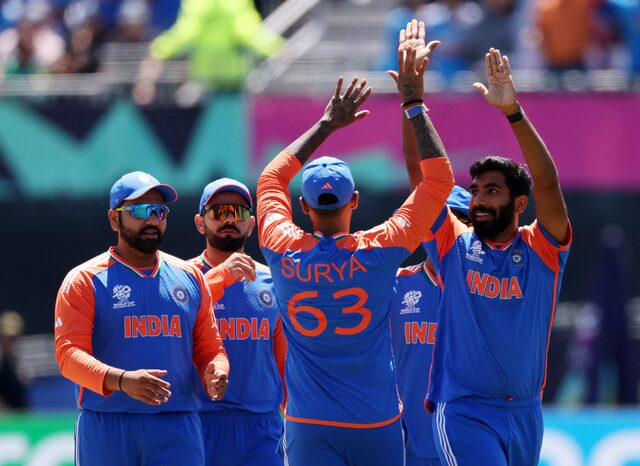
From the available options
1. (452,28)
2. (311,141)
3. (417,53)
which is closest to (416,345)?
(311,141)

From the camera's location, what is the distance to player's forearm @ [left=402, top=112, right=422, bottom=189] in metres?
7.01

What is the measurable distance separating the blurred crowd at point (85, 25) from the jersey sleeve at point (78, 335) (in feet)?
26.8

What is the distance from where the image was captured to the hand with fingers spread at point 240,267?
7.36 m

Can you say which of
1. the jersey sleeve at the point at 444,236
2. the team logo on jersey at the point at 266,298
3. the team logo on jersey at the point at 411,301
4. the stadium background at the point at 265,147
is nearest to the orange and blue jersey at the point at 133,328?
the team logo on jersey at the point at 266,298

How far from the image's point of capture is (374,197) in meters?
14.7

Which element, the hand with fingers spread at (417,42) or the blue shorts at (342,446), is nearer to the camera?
the blue shorts at (342,446)

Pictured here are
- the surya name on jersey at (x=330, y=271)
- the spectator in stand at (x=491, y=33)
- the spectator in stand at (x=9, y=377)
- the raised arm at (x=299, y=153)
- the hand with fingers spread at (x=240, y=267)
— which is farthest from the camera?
the spectator in stand at (x=491, y=33)

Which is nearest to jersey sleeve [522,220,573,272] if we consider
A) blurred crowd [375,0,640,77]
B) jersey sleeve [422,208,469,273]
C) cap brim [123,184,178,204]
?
jersey sleeve [422,208,469,273]

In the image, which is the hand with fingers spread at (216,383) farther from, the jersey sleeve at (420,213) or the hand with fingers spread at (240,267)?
the jersey sleeve at (420,213)

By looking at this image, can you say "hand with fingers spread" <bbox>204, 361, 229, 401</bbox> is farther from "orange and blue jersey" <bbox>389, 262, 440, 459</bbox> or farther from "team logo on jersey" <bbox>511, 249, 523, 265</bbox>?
"team logo on jersey" <bbox>511, 249, 523, 265</bbox>

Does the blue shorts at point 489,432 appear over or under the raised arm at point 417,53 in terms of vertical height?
under

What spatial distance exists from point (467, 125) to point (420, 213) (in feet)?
26.8

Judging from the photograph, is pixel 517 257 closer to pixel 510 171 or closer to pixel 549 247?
pixel 549 247

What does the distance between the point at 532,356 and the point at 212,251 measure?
2111 millimetres
